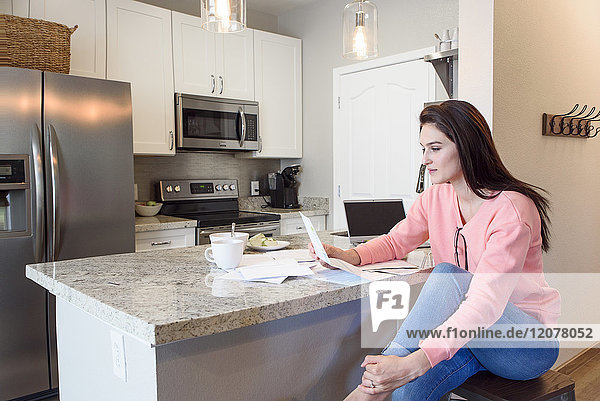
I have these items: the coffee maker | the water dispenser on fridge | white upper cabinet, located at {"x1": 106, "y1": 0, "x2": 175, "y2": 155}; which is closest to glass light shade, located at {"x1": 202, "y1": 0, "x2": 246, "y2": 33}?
the water dispenser on fridge

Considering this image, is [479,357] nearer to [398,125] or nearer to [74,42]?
[398,125]

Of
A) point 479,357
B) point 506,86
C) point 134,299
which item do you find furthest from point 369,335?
point 506,86

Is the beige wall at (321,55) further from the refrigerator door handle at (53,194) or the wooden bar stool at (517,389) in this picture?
the wooden bar stool at (517,389)

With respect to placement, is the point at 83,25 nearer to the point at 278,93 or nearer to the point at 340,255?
the point at 278,93

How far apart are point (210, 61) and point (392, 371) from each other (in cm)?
319

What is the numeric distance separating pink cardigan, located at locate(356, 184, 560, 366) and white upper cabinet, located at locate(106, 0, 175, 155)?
2308mm

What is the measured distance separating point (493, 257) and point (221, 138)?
2.95 m

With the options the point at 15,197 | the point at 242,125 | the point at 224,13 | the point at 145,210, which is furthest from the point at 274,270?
the point at 242,125

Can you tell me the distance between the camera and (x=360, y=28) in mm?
2225

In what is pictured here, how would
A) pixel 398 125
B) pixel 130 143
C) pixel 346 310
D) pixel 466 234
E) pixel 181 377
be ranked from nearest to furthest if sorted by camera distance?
pixel 181 377, pixel 466 234, pixel 346 310, pixel 130 143, pixel 398 125

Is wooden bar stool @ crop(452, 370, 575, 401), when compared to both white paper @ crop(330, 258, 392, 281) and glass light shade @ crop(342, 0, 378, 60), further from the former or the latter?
glass light shade @ crop(342, 0, 378, 60)

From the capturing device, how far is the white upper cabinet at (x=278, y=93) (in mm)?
4262

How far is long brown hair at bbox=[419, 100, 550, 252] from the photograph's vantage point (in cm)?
147

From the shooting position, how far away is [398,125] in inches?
151
